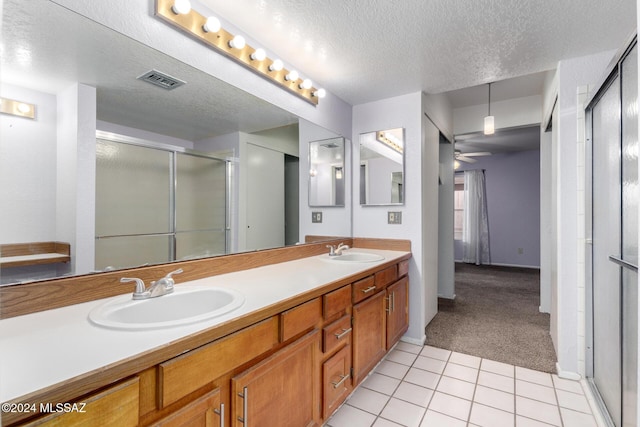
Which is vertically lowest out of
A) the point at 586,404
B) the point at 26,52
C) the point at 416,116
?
the point at 586,404

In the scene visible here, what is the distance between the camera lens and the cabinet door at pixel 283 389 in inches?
38.6

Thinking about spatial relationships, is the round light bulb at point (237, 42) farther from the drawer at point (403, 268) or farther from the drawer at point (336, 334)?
the drawer at point (403, 268)

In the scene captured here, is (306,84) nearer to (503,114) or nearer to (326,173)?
(326,173)

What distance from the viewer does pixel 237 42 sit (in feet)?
5.17

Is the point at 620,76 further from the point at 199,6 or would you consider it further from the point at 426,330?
the point at 426,330

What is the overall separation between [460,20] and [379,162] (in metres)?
1.26

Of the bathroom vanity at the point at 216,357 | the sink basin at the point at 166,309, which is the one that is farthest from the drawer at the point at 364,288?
the sink basin at the point at 166,309

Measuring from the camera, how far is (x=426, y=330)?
9.20 feet

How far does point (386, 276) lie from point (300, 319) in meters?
1.00

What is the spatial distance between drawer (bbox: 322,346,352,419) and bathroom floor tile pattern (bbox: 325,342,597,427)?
0.60 feet

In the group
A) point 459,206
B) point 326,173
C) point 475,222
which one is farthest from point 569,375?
point 459,206

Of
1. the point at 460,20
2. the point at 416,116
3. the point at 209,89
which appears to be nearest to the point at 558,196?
the point at 416,116

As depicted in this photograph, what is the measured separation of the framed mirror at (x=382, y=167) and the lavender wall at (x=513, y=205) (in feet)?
15.3

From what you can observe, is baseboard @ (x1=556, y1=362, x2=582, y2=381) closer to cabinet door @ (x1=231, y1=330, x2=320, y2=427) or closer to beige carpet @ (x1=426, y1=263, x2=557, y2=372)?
beige carpet @ (x1=426, y1=263, x2=557, y2=372)
